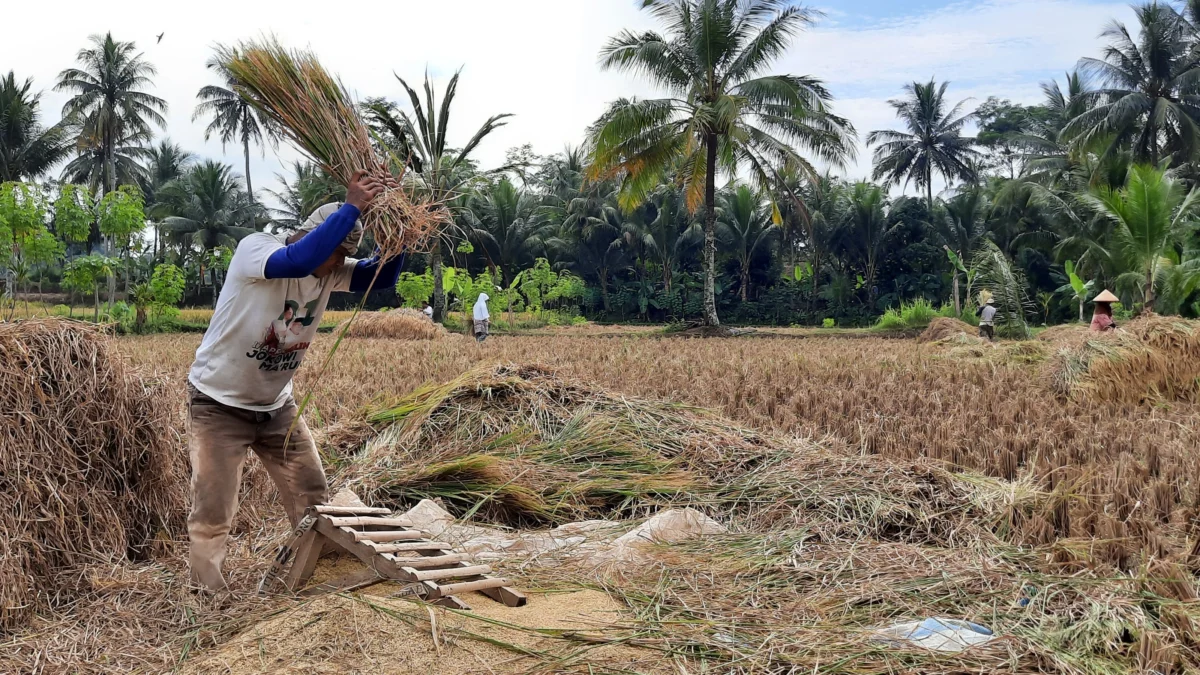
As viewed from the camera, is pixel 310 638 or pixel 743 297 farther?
pixel 743 297

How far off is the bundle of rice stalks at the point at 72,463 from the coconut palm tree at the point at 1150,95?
92.6ft

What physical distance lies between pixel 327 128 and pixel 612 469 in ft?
7.38

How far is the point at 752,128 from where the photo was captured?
62.2 ft

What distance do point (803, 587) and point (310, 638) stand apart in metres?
1.55

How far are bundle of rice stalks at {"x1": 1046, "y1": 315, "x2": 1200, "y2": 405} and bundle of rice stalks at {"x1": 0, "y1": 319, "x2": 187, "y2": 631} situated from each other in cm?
638

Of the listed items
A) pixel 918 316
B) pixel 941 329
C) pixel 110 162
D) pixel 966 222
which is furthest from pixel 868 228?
pixel 110 162

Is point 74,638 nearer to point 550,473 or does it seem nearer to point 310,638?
point 310,638

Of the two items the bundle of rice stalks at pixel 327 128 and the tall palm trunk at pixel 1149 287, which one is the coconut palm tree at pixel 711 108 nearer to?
the tall palm trunk at pixel 1149 287

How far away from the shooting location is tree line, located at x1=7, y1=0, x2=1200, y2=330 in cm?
1816

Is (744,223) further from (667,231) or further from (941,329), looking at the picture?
(941,329)

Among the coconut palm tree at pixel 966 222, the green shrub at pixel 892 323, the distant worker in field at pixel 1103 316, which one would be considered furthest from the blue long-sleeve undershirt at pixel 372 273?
the coconut palm tree at pixel 966 222

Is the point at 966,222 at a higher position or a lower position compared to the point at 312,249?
higher

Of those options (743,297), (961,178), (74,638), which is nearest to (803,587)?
(74,638)

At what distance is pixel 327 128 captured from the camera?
3.04 meters
